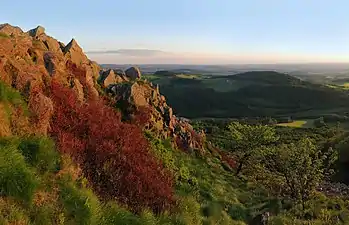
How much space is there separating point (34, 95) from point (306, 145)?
1323 cm

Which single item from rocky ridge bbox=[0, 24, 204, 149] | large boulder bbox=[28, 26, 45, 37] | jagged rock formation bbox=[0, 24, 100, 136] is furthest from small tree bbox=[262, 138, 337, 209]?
large boulder bbox=[28, 26, 45, 37]

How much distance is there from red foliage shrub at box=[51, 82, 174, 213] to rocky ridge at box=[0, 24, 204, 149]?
1.94 ft

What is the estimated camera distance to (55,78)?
12258 millimetres

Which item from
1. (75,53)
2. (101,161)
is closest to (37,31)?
(75,53)

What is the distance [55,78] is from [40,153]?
4.78 m

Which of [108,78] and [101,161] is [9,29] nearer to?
[108,78]

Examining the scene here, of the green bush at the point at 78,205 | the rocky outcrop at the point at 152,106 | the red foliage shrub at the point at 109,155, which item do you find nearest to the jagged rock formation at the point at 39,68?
the red foliage shrub at the point at 109,155

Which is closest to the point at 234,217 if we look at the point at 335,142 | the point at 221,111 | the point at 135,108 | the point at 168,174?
the point at 168,174

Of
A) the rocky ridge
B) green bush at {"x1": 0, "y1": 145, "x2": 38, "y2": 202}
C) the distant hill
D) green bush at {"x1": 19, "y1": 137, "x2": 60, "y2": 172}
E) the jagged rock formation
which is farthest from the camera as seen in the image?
the distant hill

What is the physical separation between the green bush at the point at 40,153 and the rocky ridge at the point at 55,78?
0.69 metres

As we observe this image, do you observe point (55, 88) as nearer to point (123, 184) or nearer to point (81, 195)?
point (123, 184)

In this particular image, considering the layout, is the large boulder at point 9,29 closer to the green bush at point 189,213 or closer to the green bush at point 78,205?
the green bush at point 78,205

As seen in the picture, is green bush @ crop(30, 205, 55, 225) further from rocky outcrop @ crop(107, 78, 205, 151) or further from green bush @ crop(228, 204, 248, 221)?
rocky outcrop @ crop(107, 78, 205, 151)

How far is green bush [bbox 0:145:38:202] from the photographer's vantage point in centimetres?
662
